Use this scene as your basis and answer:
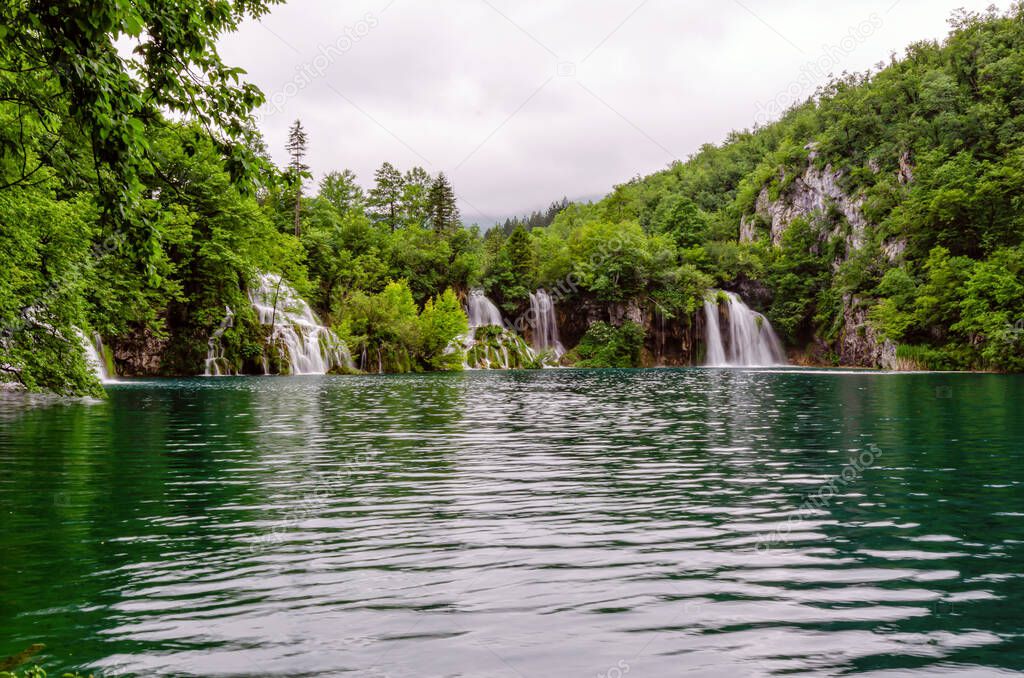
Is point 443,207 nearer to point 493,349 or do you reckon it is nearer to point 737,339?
point 493,349

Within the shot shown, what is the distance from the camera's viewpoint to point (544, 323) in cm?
8656

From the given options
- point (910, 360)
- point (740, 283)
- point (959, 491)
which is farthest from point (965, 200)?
point (959, 491)

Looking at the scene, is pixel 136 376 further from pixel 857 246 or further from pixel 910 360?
pixel 857 246

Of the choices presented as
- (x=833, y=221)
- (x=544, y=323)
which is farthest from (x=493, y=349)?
(x=833, y=221)

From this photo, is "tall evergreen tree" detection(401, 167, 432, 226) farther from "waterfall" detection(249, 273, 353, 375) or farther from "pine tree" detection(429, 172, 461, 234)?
"waterfall" detection(249, 273, 353, 375)

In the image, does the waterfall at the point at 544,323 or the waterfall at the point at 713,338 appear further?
the waterfall at the point at 544,323

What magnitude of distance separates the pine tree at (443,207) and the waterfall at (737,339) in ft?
126

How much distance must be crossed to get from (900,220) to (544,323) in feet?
139

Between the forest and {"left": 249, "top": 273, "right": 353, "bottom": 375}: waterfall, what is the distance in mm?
762

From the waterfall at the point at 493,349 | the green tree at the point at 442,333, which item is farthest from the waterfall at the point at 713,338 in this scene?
the green tree at the point at 442,333

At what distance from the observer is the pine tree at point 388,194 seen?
337 feet

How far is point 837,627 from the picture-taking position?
17.5 ft

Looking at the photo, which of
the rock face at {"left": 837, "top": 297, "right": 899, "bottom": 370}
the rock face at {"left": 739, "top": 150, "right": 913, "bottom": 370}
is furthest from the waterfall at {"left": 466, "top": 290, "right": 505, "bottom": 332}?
the rock face at {"left": 837, "top": 297, "right": 899, "bottom": 370}

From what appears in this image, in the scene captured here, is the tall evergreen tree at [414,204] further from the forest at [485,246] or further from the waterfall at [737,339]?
the waterfall at [737,339]
